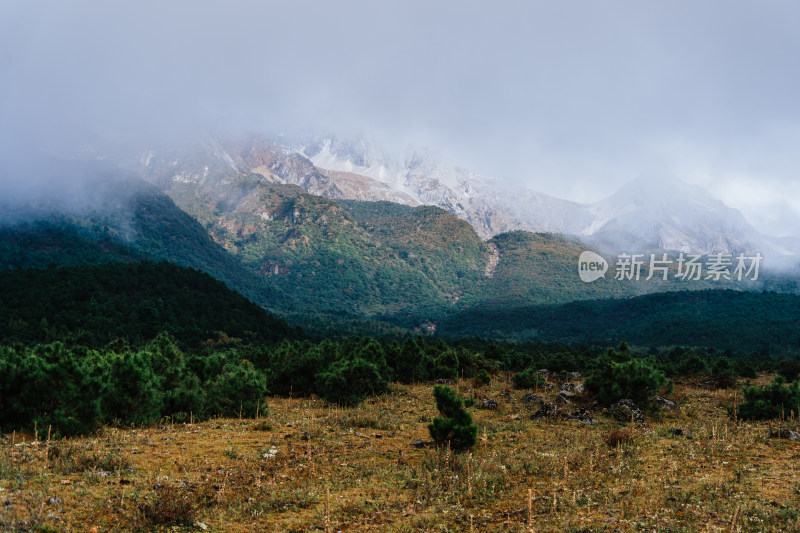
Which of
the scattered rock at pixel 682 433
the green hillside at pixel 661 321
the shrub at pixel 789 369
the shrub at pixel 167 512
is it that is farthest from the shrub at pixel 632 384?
the green hillside at pixel 661 321

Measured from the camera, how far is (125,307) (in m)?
83.8

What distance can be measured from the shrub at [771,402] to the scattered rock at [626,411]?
200 inches

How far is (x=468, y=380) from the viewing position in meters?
41.8

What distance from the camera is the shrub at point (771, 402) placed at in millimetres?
22266

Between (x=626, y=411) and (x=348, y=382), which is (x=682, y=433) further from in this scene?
(x=348, y=382)

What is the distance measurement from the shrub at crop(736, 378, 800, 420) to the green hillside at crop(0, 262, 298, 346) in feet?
224

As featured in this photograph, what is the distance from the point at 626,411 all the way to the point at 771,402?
714 cm

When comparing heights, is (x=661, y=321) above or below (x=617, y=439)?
above

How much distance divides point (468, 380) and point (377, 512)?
32.4 metres

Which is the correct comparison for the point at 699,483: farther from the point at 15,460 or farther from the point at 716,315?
the point at 716,315

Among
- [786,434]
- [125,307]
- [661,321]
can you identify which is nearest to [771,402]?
[786,434]

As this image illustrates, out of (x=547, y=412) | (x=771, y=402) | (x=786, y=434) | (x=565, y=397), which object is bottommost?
(x=565, y=397)

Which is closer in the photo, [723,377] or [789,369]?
[723,377]

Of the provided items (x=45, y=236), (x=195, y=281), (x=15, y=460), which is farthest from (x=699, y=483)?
(x=45, y=236)
